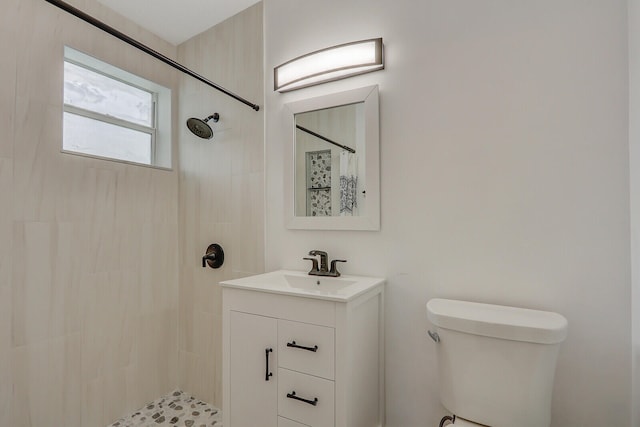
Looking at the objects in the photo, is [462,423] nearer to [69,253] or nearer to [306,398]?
[306,398]

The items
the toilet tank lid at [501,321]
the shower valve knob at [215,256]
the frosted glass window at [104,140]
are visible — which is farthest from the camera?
the shower valve knob at [215,256]

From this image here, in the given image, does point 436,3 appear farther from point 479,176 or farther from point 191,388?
point 191,388

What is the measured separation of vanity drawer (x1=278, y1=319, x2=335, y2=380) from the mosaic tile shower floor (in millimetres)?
1035

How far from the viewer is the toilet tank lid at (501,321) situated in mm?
981

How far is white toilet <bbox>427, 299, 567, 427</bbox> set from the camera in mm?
998

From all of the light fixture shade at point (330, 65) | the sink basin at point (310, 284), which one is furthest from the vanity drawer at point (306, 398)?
the light fixture shade at point (330, 65)

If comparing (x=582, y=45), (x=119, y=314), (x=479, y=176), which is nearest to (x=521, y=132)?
(x=479, y=176)

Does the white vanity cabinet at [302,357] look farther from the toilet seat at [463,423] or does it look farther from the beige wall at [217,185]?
A: the beige wall at [217,185]

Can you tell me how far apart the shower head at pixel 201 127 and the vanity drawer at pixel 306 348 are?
52.3 inches

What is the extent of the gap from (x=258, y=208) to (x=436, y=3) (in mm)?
1390

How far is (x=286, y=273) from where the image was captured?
5.52ft

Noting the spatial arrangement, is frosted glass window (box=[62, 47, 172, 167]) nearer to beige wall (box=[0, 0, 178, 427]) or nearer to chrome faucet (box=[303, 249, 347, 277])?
beige wall (box=[0, 0, 178, 427])

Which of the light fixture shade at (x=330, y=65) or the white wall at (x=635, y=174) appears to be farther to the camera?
the light fixture shade at (x=330, y=65)

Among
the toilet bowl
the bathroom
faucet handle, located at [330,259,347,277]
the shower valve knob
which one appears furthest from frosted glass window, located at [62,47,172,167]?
the toilet bowl
